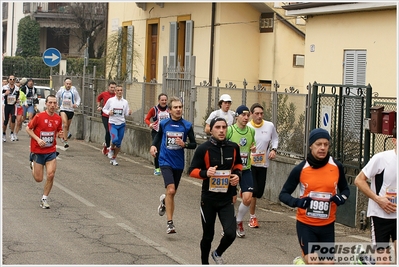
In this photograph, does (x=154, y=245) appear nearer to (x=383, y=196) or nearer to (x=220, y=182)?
(x=220, y=182)

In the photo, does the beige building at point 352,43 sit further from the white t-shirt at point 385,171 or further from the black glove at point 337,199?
the black glove at point 337,199

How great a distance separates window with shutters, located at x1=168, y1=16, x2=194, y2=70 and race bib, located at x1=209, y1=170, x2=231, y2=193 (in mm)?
18423

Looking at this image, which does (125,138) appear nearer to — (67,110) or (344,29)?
(67,110)

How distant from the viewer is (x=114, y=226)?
11.5m

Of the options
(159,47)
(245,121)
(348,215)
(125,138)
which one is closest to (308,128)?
(348,215)

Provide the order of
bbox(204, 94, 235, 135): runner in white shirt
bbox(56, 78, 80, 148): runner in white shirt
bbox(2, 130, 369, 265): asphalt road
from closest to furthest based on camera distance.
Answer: bbox(2, 130, 369, 265): asphalt road, bbox(204, 94, 235, 135): runner in white shirt, bbox(56, 78, 80, 148): runner in white shirt

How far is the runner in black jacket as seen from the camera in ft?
29.3

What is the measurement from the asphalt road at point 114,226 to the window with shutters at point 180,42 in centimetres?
1053

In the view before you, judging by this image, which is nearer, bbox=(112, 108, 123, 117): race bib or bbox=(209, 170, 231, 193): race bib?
bbox=(209, 170, 231, 193): race bib

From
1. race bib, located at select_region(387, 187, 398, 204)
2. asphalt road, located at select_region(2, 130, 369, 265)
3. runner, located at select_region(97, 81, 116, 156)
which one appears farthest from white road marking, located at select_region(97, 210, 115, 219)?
runner, located at select_region(97, 81, 116, 156)

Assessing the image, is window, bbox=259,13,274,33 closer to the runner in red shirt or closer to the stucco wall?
the stucco wall

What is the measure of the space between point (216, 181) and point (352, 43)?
36.1 feet

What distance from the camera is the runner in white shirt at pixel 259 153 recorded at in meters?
12.1

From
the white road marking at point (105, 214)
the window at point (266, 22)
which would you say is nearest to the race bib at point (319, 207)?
the white road marking at point (105, 214)
